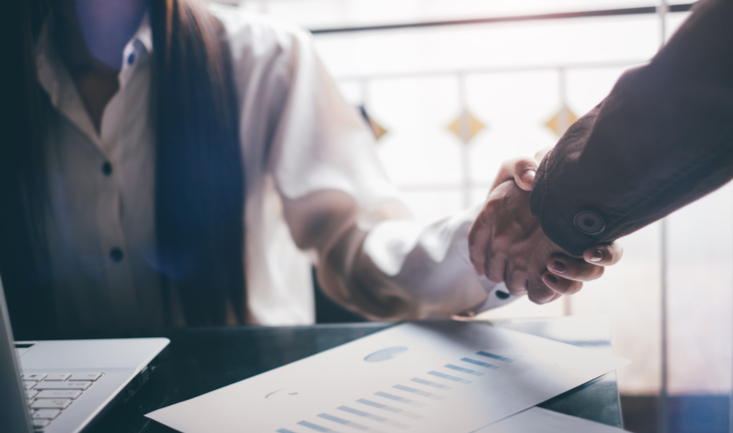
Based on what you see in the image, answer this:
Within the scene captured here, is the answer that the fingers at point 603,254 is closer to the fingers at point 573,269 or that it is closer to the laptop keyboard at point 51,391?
the fingers at point 573,269

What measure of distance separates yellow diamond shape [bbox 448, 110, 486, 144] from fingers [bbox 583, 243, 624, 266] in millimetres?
1112

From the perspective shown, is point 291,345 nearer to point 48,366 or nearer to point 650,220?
point 48,366

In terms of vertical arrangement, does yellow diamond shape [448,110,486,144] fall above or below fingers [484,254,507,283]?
above

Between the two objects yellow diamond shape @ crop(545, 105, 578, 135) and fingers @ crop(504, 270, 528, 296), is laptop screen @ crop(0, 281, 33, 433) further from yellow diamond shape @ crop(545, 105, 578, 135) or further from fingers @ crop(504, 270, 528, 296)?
yellow diamond shape @ crop(545, 105, 578, 135)

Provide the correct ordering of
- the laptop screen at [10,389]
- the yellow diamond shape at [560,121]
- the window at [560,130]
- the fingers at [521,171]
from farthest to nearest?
the yellow diamond shape at [560,121] < the window at [560,130] < the fingers at [521,171] < the laptop screen at [10,389]

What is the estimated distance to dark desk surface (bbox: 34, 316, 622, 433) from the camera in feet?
1.07

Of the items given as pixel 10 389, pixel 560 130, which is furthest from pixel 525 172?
pixel 560 130

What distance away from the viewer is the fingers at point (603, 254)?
41cm

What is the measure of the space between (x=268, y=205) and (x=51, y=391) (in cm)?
50

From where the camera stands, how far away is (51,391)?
1.11ft

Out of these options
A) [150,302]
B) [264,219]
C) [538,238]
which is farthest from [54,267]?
[538,238]

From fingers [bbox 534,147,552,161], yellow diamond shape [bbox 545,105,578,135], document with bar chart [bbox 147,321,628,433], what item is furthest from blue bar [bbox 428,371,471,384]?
yellow diamond shape [bbox 545,105,578,135]

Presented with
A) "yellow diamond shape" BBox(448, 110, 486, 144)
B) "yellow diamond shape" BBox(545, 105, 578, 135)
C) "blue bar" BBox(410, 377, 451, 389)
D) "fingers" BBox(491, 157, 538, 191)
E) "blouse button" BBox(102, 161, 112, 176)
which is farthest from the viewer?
"yellow diamond shape" BBox(448, 110, 486, 144)

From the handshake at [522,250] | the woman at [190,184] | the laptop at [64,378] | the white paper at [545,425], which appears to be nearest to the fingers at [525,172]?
the handshake at [522,250]
